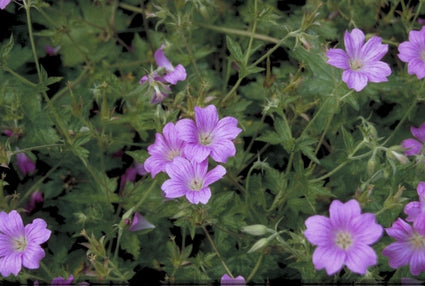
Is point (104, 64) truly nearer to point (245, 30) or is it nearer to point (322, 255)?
point (245, 30)

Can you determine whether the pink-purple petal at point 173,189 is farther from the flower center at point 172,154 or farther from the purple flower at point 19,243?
the purple flower at point 19,243

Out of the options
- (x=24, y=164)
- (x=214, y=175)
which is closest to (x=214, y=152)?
(x=214, y=175)

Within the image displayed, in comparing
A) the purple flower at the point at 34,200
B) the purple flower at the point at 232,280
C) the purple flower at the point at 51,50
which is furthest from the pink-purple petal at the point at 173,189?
the purple flower at the point at 51,50

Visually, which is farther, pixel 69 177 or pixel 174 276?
pixel 69 177

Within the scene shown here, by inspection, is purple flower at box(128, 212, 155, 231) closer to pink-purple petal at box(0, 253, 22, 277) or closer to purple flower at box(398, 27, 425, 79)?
pink-purple petal at box(0, 253, 22, 277)

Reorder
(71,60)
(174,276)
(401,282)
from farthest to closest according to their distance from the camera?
(71,60), (174,276), (401,282)

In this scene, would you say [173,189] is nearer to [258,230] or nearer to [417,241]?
[258,230]

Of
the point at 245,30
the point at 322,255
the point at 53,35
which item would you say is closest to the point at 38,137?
the point at 53,35
